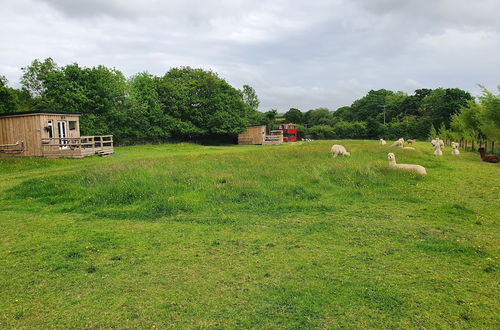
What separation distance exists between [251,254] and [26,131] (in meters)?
24.2

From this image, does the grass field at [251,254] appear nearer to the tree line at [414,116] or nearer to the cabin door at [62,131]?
the cabin door at [62,131]

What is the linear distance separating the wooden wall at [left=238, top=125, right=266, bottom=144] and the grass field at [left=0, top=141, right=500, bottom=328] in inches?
1474

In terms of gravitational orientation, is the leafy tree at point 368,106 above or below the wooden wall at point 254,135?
above

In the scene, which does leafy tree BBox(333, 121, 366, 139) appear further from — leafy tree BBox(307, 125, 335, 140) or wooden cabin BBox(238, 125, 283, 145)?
wooden cabin BBox(238, 125, 283, 145)

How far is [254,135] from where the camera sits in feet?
161

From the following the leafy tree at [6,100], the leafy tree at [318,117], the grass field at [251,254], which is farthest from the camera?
the leafy tree at [318,117]

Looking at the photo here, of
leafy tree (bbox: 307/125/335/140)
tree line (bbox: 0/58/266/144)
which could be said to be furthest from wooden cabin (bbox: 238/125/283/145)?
leafy tree (bbox: 307/125/335/140)

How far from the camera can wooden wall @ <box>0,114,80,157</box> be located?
23484mm

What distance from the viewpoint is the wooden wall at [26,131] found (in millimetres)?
23484

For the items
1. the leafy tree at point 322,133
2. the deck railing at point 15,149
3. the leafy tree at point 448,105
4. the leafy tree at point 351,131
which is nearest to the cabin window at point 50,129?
the deck railing at point 15,149

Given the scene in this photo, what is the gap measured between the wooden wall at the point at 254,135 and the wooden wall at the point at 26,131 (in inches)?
1124

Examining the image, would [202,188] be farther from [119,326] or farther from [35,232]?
[119,326]

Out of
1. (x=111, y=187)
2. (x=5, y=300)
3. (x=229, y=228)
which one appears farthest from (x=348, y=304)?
(x=111, y=187)

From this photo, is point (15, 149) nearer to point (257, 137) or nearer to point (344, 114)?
point (257, 137)
